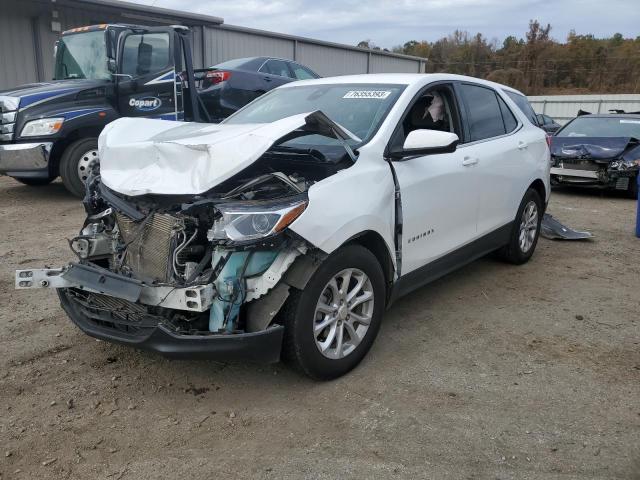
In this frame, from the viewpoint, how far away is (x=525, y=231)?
5.64 meters

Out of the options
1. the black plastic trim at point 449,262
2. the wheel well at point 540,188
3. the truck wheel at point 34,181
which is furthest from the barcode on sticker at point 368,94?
the truck wheel at point 34,181

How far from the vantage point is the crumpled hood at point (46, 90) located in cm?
775

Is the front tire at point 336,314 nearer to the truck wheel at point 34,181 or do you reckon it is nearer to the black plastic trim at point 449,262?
the black plastic trim at point 449,262

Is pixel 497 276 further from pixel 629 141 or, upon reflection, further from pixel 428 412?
pixel 629 141

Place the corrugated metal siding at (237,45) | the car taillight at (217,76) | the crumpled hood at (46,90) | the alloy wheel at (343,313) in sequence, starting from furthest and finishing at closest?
the corrugated metal siding at (237,45) → the car taillight at (217,76) → the crumpled hood at (46,90) → the alloy wheel at (343,313)

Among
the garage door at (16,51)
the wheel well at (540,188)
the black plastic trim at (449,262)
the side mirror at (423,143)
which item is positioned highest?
the garage door at (16,51)

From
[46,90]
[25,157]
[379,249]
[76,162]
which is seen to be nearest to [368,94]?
[379,249]

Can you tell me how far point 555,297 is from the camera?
485 cm

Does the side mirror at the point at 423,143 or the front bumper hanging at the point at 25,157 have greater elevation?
the side mirror at the point at 423,143

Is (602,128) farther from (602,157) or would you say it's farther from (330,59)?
(330,59)

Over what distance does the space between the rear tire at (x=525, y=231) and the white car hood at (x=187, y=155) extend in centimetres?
263

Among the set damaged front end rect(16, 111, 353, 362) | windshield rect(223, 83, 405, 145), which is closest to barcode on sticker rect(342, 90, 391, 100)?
windshield rect(223, 83, 405, 145)

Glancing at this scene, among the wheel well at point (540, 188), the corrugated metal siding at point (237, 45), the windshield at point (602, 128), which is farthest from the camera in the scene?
the corrugated metal siding at point (237, 45)

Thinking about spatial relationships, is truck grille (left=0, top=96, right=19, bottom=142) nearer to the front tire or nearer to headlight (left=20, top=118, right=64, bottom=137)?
headlight (left=20, top=118, right=64, bottom=137)
